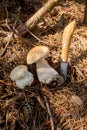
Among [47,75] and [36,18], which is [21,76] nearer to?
[47,75]

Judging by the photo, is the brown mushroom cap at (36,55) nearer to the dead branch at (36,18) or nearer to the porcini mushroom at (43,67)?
the porcini mushroom at (43,67)

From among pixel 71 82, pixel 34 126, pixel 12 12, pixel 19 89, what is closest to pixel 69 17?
pixel 12 12

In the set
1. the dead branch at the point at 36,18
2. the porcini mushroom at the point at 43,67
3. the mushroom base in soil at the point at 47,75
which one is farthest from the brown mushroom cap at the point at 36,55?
the dead branch at the point at 36,18

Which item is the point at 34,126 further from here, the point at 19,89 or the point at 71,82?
the point at 71,82

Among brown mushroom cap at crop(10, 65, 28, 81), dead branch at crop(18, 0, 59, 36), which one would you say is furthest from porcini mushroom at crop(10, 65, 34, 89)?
dead branch at crop(18, 0, 59, 36)

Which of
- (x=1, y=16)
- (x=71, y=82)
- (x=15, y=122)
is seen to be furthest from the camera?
(x=1, y=16)

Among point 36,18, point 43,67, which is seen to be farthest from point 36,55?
point 36,18

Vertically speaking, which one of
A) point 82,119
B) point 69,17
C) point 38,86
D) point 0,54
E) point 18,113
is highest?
point 69,17

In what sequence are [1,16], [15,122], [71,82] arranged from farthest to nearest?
[1,16], [71,82], [15,122]
